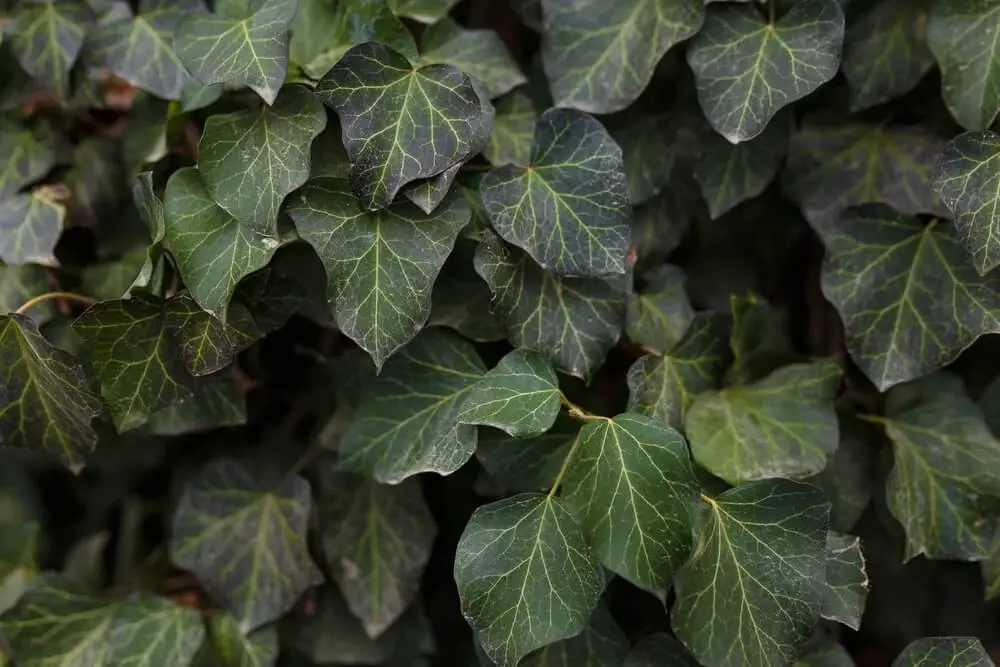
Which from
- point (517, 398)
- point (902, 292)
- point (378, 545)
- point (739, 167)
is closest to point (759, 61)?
point (739, 167)

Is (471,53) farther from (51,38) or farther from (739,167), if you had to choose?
(51,38)

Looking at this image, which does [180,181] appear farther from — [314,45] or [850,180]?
[850,180]

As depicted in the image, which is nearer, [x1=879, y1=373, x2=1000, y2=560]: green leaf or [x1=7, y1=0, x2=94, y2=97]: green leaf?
[x1=879, y1=373, x2=1000, y2=560]: green leaf

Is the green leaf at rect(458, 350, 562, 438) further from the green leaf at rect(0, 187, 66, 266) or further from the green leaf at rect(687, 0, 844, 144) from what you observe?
the green leaf at rect(0, 187, 66, 266)

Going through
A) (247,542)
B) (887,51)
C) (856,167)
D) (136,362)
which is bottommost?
(247,542)

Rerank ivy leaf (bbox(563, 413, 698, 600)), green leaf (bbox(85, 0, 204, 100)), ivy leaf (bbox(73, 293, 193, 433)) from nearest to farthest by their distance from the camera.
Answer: ivy leaf (bbox(563, 413, 698, 600)) → ivy leaf (bbox(73, 293, 193, 433)) → green leaf (bbox(85, 0, 204, 100))

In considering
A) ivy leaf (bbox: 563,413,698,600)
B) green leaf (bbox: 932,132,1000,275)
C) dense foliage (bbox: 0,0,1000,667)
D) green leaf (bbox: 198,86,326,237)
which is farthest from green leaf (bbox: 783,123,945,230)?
green leaf (bbox: 198,86,326,237)

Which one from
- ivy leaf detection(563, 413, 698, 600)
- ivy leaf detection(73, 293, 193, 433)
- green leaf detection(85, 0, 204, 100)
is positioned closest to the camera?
ivy leaf detection(563, 413, 698, 600)

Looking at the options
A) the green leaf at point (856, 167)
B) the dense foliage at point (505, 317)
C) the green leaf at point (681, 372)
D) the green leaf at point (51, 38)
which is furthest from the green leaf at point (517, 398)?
the green leaf at point (51, 38)
